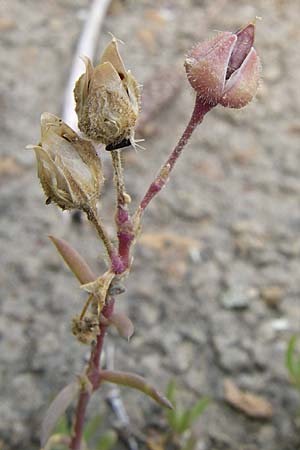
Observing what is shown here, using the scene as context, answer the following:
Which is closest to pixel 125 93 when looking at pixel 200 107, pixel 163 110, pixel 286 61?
pixel 200 107

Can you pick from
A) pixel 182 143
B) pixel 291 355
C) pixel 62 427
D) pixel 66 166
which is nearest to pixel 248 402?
pixel 291 355

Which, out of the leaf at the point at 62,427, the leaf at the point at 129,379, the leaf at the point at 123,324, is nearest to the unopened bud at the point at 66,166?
the leaf at the point at 123,324

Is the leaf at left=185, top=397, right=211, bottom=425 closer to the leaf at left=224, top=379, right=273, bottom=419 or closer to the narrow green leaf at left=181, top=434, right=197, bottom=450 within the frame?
the narrow green leaf at left=181, top=434, right=197, bottom=450

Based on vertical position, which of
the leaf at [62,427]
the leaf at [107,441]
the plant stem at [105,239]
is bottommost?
the leaf at [107,441]

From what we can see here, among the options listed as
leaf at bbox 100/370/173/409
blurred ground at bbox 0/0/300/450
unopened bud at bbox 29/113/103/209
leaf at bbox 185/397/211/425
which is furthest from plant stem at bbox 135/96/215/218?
blurred ground at bbox 0/0/300/450

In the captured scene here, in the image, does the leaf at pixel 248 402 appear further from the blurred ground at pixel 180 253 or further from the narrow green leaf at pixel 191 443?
the narrow green leaf at pixel 191 443

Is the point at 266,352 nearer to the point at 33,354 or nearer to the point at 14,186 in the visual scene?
the point at 33,354
